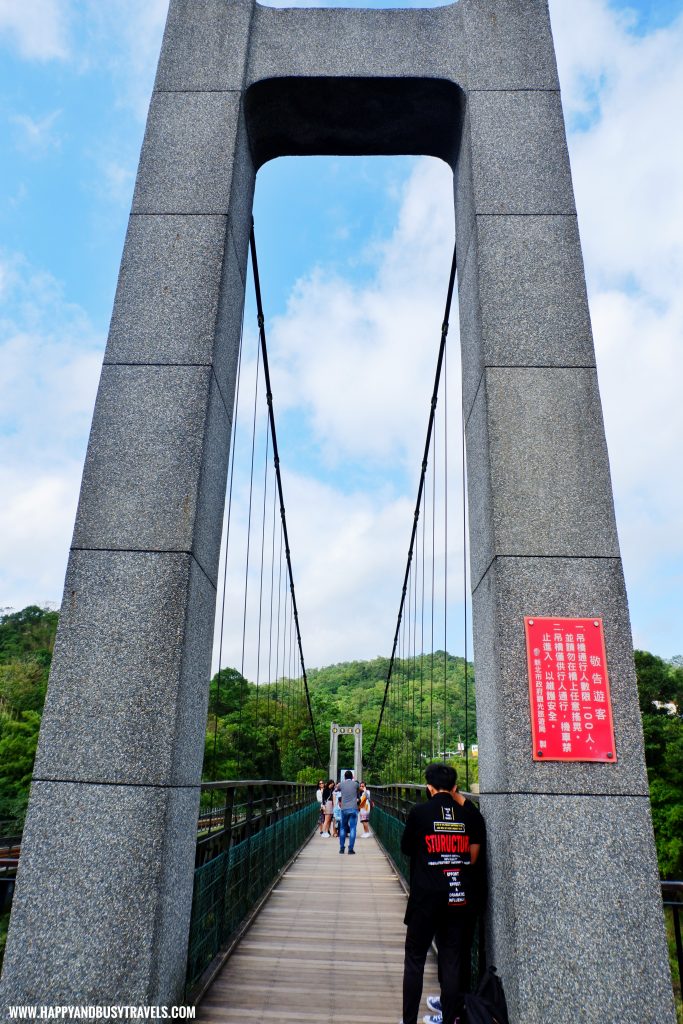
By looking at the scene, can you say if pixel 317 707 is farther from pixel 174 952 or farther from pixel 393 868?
pixel 174 952

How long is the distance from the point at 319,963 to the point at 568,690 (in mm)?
1824

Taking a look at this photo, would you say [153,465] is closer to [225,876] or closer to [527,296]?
[527,296]

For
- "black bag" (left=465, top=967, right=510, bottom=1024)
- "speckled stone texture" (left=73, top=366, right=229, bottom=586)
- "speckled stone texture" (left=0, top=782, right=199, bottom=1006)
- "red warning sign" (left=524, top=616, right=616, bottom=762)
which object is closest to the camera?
"black bag" (left=465, top=967, right=510, bottom=1024)

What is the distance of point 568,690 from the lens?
2270 millimetres

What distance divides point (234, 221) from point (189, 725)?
2279mm

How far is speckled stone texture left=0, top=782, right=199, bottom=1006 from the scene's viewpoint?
6.63ft

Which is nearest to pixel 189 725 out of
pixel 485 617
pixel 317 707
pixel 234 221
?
pixel 485 617

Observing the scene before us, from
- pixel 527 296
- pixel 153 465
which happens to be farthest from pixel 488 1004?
pixel 527 296

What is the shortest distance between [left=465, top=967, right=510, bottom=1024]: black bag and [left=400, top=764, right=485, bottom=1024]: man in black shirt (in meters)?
0.20

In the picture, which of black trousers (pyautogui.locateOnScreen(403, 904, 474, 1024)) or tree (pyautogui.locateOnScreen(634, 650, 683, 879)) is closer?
black trousers (pyautogui.locateOnScreen(403, 904, 474, 1024))

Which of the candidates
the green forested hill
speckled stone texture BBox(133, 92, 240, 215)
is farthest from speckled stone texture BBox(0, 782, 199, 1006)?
the green forested hill

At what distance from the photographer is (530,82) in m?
3.18

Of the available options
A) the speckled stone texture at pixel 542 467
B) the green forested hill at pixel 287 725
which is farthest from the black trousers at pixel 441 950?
the green forested hill at pixel 287 725

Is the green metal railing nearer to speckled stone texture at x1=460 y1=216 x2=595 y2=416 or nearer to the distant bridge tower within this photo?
speckled stone texture at x1=460 y1=216 x2=595 y2=416
